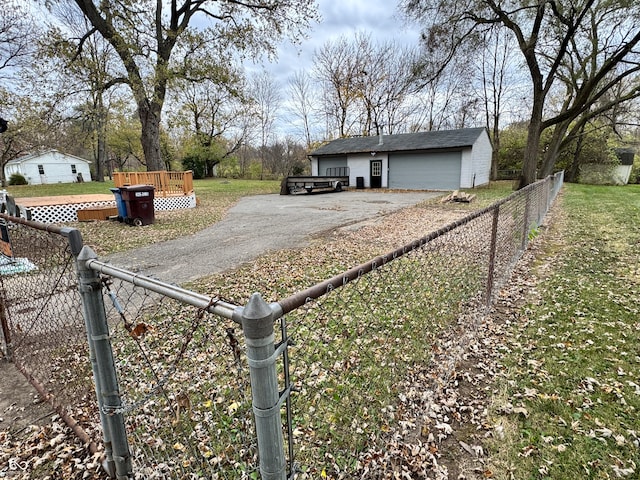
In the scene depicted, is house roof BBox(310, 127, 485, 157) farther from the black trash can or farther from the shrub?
the shrub

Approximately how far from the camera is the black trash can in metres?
9.32

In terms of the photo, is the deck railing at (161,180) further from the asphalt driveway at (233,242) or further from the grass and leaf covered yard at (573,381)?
the grass and leaf covered yard at (573,381)

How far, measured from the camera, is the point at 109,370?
5.33 ft

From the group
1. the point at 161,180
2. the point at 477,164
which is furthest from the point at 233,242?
the point at 477,164

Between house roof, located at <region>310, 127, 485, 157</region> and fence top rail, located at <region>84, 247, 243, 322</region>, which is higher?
house roof, located at <region>310, 127, 485, 157</region>

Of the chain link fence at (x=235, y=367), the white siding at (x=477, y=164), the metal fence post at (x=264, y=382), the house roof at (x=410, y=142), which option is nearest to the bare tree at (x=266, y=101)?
the house roof at (x=410, y=142)

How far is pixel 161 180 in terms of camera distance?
1336cm

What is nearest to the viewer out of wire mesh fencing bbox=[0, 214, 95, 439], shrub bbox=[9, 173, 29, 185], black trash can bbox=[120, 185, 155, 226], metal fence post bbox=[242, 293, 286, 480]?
metal fence post bbox=[242, 293, 286, 480]

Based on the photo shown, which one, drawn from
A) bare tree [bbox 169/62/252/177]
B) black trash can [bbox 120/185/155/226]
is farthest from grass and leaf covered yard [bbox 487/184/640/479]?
bare tree [bbox 169/62/252/177]

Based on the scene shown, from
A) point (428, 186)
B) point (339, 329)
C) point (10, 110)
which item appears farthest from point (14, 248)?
point (10, 110)

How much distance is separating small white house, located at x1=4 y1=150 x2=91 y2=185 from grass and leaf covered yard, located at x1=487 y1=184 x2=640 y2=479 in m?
49.7

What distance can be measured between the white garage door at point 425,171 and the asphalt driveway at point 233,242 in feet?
34.1

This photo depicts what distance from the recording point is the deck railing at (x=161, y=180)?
13.1 m

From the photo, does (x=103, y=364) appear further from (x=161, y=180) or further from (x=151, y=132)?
(x=151, y=132)
